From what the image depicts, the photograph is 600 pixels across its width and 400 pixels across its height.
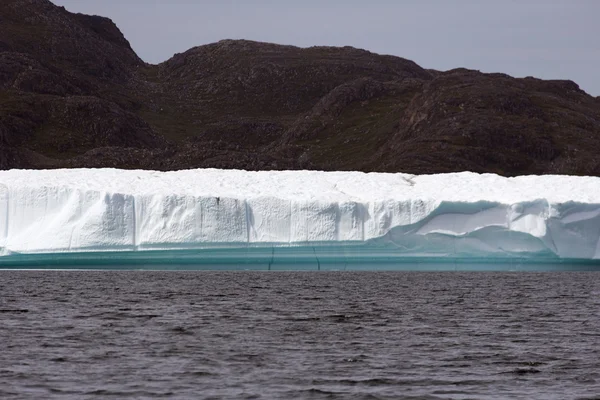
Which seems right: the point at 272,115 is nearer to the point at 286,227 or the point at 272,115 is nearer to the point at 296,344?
the point at 286,227

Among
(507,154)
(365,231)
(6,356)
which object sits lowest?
(6,356)

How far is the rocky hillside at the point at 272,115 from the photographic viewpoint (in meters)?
105

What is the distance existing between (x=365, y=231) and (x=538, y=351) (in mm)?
16628

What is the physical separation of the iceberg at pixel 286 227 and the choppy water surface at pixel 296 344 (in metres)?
3.10

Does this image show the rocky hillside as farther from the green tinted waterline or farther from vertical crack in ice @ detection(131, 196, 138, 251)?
vertical crack in ice @ detection(131, 196, 138, 251)

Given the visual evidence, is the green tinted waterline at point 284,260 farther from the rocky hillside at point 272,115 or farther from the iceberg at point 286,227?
the rocky hillside at point 272,115

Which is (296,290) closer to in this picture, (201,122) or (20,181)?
(20,181)

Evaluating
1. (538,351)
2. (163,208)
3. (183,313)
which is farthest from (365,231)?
(538,351)

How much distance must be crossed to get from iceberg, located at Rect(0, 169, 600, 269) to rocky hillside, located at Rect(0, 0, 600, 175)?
56.3 meters

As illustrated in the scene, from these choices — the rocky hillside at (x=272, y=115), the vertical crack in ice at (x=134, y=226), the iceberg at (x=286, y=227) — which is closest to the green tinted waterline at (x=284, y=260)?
the iceberg at (x=286, y=227)

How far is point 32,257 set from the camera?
105 ft

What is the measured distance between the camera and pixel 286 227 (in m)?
32.2

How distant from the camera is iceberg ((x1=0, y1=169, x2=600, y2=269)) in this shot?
31812 millimetres

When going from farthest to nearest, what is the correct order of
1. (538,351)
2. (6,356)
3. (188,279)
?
(188,279) < (538,351) < (6,356)
